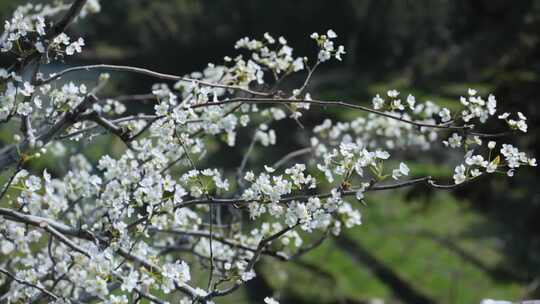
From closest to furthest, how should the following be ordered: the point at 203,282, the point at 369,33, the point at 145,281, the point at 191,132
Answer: the point at 145,281
the point at 191,132
the point at 203,282
the point at 369,33

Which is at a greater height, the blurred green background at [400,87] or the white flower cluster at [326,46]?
the blurred green background at [400,87]

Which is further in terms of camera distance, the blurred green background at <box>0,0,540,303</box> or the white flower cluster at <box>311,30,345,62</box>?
the blurred green background at <box>0,0,540,303</box>

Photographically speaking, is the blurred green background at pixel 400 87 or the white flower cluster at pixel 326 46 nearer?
the white flower cluster at pixel 326 46

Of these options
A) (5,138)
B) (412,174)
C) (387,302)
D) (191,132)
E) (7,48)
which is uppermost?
(5,138)

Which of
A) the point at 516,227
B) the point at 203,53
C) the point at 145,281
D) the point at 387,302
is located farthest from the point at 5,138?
the point at 145,281

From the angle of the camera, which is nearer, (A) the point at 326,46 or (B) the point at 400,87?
(A) the point at 326,46

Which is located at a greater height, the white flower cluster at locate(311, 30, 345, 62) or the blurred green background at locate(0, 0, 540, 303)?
the blurred green background at locate(0, 0, 540, 303)

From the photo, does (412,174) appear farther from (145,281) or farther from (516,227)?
(145,281)

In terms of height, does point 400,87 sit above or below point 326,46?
above
